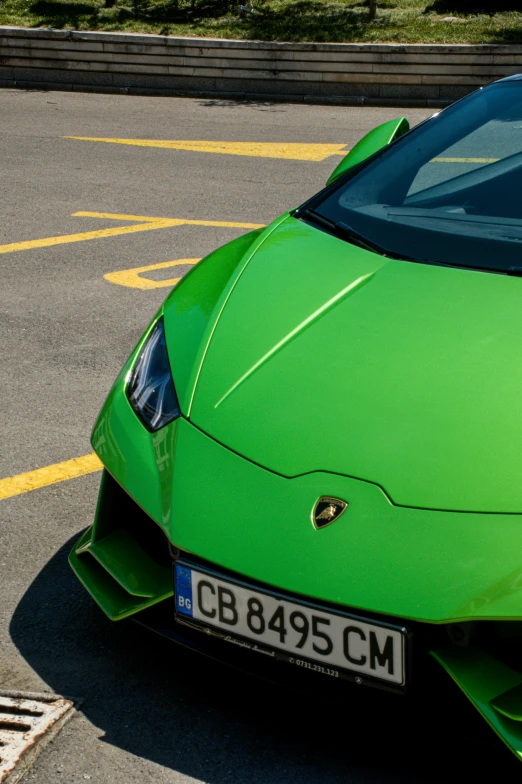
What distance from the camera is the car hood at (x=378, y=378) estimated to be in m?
2.15

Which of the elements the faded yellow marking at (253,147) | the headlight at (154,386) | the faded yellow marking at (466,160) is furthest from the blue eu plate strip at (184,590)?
the faded yellow marking at (253,147)

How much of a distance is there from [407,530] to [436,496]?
0.10m

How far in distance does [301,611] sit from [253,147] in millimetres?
8400

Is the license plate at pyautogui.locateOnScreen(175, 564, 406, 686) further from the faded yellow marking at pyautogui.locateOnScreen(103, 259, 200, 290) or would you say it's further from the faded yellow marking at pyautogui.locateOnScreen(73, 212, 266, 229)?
the faded yellow marking at pyautogui.locateOnScreen(73, 212, 266, 229)

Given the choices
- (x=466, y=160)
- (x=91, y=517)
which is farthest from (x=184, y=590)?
(x=466, y=160)

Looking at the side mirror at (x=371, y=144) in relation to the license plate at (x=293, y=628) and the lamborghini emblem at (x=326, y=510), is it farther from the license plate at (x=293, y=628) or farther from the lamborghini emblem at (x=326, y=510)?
the license plate at (x=293, y=628)

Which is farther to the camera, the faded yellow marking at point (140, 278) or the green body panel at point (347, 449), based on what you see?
the faded yellow marking at point (140, 278)

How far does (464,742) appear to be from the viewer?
202cm

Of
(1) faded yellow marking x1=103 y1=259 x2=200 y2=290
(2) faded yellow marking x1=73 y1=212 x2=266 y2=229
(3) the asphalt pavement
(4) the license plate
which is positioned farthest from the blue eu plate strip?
(2) faded yellow marking x1=73 y1=212 x2=266 y2=229

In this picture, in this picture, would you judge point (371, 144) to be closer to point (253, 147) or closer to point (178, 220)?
point (178, 220)

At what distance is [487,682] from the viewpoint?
1.95 metres

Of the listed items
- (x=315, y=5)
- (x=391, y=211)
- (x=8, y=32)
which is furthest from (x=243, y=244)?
(x=315, y=5)

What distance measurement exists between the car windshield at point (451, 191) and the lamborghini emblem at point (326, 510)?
0.98 m

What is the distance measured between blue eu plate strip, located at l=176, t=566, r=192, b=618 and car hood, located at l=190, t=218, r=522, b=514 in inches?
11.5
